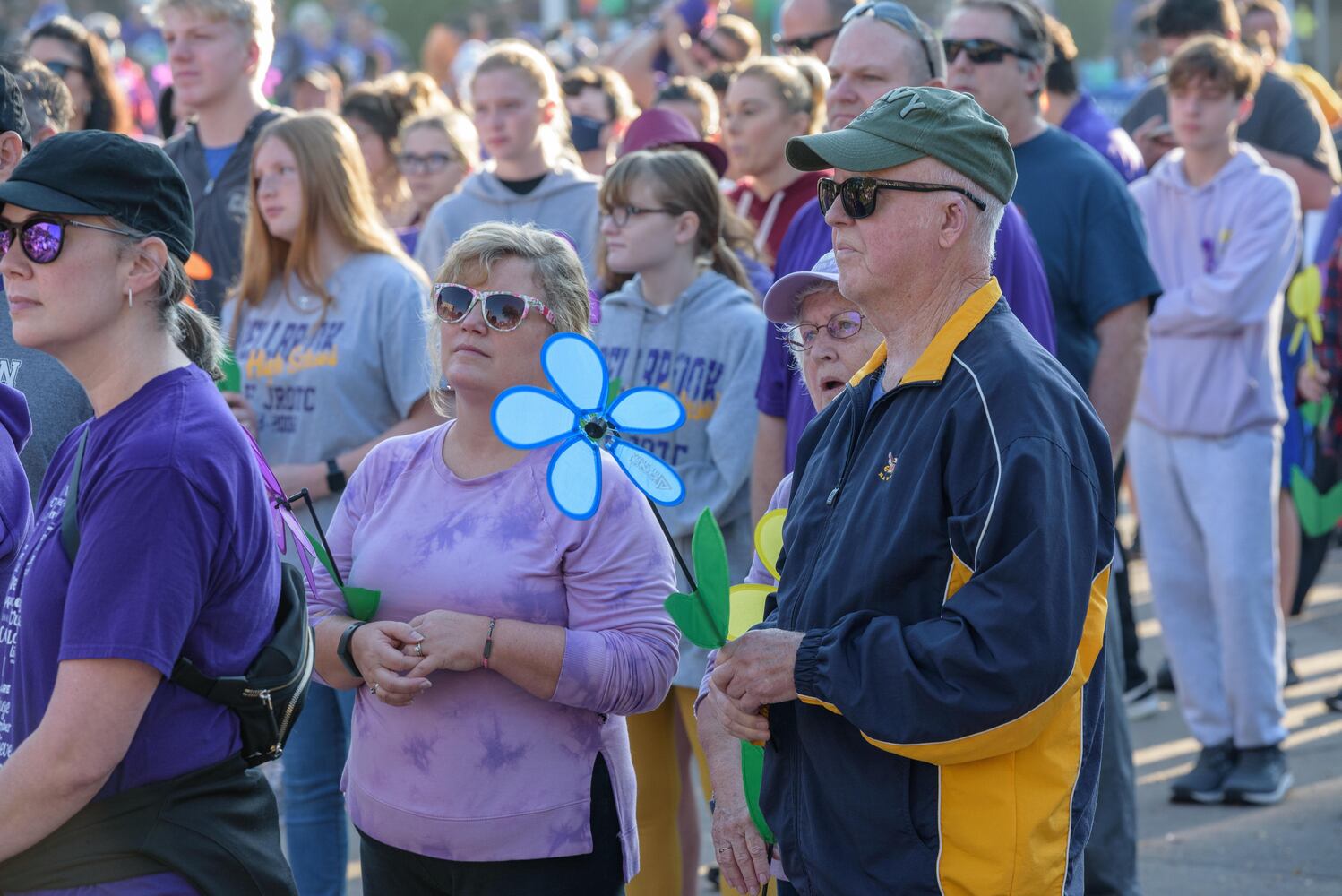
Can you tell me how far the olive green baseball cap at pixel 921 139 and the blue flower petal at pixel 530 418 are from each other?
535 mm

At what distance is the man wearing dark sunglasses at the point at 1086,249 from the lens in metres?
4.02

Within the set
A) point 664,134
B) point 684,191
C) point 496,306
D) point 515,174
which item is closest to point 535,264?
point 496,306

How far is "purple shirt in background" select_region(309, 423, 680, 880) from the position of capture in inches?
107

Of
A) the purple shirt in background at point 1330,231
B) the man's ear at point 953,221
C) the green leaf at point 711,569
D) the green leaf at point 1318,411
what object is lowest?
the green leaf at point 1318,411

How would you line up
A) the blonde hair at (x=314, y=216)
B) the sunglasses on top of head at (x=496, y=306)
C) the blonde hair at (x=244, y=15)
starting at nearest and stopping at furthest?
the sunglasses on top of head at (x=496, y=306)
the blonde hair at (x=314, y=216)
the blonde hair at (x=244, y=15)

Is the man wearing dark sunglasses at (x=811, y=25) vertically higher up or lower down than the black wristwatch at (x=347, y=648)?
higher up

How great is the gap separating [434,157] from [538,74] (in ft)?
2.90

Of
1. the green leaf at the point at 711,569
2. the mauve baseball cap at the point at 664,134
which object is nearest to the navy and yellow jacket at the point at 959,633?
the green leaf at the point at 711,569

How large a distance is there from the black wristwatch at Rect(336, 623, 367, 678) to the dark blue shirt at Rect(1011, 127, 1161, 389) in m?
2.09

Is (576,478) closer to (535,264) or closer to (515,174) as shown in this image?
(535,264)

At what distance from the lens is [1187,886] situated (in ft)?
14.3

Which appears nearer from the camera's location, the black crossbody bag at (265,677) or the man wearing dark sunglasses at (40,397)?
the black crossbody bag at (265,677)

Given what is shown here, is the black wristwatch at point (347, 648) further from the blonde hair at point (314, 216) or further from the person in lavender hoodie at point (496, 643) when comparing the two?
the blonde hair at point (314, 216)

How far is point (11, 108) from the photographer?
3.22 meters
